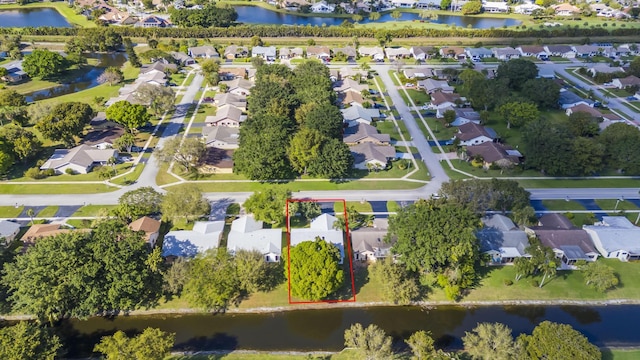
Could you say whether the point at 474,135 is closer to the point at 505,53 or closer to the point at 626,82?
the point at 626,82

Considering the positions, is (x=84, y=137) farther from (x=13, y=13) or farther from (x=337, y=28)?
(x=13, y=13)

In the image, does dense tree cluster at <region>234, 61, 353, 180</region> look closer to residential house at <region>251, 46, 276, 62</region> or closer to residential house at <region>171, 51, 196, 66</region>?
residential house at <region>251, 46, 276, 62</region>

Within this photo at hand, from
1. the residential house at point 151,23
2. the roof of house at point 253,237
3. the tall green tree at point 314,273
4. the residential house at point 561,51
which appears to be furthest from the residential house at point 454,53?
the tall green tree at point 314,273

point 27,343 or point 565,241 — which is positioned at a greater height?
point 27,343

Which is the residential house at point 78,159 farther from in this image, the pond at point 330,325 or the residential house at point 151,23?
the residential house at point 151,23

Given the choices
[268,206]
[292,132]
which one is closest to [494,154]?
[292,132]

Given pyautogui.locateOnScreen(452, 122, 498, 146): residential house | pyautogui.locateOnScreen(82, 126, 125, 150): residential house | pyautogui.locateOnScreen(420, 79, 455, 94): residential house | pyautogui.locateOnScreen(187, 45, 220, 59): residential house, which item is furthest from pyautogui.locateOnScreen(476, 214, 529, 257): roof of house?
pyautogui.locateOnScreen(187, 45, 220, 59): residential house
